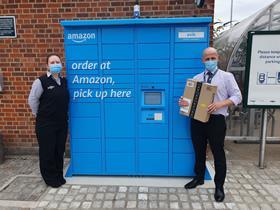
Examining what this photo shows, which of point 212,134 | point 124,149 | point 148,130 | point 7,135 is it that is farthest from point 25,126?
point 212,134

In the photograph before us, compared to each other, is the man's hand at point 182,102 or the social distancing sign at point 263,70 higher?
the social distancing sign at point 263,70

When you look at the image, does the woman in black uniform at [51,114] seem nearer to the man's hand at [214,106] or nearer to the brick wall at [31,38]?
the brick wall at [31,38]

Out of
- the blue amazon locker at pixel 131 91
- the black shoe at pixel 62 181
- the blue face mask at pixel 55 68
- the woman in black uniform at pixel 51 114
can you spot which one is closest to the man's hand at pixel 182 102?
the blue amazon locker at pixel 131 91

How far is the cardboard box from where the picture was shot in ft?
10.3

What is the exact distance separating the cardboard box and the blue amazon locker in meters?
0.24

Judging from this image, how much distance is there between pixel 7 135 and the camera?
475 centimetres

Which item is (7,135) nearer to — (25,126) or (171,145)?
(25,126)

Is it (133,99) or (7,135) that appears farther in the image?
(7,135)

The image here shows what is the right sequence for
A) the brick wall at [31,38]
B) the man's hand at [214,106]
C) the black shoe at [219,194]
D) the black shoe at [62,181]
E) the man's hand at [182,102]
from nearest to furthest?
1. the man's hand at [214,106]
2. the black shoe at [219,194]
3. the man's hand at [182,102]
4. the black shoe at [62,181]
5. the brick wall at [31,38]

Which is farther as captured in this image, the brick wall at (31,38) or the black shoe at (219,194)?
the brick wall at (31,38)

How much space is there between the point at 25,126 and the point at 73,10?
2.12 metres

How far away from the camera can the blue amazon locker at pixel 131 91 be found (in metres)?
3.46

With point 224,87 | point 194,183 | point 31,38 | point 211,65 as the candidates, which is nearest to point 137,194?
point 194,183

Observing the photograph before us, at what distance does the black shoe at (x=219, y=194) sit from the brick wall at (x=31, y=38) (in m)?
2.52
